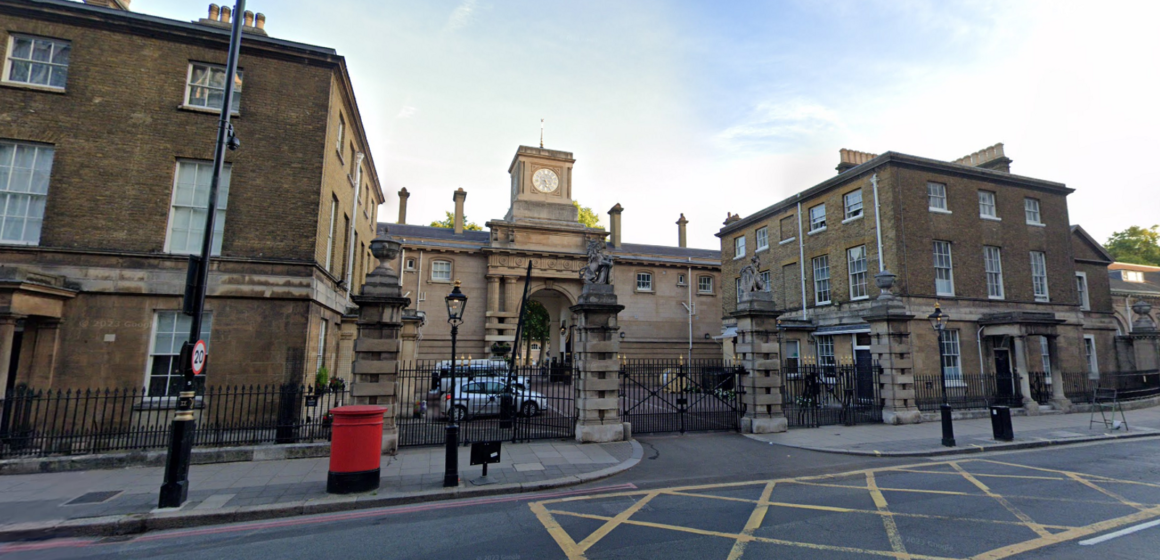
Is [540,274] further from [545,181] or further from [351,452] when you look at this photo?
[351,452]

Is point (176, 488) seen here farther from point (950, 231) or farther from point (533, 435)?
point (950, 231)

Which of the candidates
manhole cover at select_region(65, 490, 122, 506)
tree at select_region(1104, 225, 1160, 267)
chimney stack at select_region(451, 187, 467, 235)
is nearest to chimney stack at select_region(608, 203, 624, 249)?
chimney stack at select_region(451, 187, 467, 235)

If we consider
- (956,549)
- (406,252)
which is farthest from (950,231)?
(406,252)

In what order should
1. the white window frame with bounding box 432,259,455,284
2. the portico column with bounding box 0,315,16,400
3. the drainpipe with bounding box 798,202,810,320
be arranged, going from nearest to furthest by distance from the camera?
the portico column with bounding box 0,315,16,400 → the drainpipe with bounding box 798,202,810,320 → the white window frame with bounding box 432,259,455,284

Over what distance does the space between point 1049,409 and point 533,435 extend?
19.3m

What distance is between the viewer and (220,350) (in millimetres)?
11867

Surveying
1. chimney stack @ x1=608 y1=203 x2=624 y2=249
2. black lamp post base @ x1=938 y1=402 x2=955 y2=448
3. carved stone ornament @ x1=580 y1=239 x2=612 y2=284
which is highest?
chimney stack @ x1=608 y1=203 x2=624 y2=249

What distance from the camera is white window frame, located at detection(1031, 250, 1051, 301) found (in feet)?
74.0

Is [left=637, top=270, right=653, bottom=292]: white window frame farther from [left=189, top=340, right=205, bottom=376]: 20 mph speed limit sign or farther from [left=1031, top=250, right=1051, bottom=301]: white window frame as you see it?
[left=189, top=340, right=205, bottom=376]: 20 mph speed limit sign

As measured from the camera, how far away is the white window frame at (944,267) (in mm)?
20531

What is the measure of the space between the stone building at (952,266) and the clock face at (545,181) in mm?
16447

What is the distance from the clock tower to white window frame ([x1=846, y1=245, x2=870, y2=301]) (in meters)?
19.0

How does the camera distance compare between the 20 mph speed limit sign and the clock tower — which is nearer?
the 20 mph speed limit sign

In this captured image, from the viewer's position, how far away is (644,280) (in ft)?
123
